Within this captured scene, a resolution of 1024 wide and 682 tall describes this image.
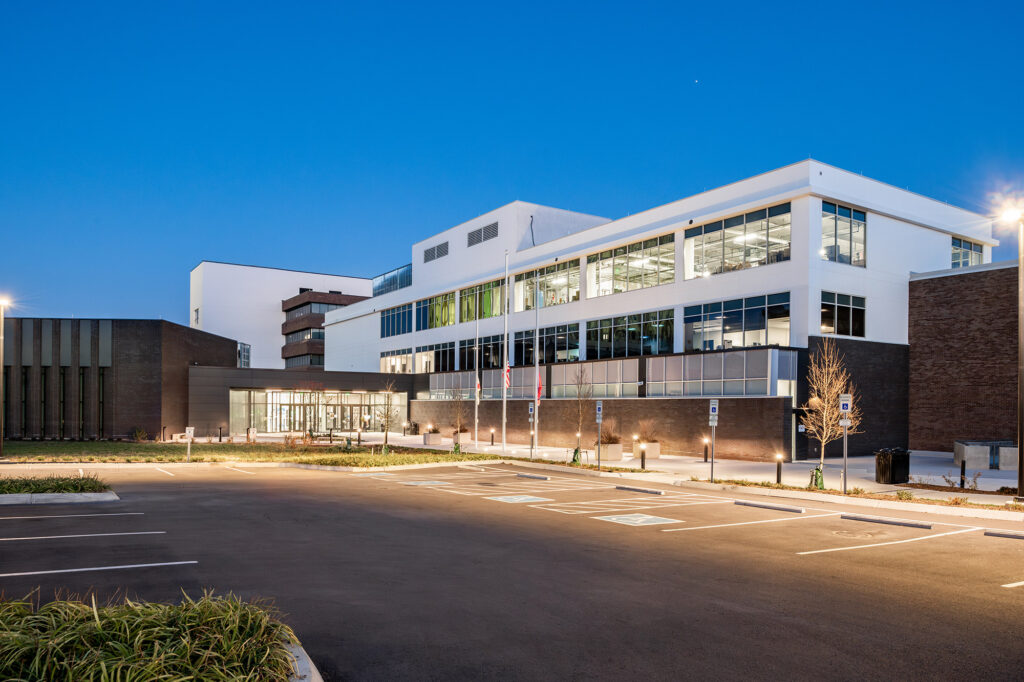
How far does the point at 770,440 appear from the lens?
3381 cm

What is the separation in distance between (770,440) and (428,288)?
4157 cm

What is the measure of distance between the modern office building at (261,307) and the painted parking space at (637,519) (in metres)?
86.9

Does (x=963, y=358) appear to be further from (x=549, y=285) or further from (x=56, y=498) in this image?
(x=56, y=498)

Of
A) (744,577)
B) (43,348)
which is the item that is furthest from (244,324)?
(744,577)

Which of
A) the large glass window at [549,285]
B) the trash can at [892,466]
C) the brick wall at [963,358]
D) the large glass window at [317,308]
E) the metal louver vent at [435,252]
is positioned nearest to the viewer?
the trash can at [892,466]

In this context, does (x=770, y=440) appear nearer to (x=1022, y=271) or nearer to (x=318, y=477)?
(x=1022, y=271)

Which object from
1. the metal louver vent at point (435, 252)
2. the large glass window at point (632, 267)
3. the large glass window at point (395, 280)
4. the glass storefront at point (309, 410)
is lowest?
the glass storefront at point (309, 410)

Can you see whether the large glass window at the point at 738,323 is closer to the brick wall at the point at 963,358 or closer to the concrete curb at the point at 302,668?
the brick wall at the point at 963,358

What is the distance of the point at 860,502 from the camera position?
1942 cm

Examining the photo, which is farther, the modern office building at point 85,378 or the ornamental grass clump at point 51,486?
the modern office building at point 85,378

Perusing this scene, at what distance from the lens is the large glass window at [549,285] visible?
51.5 metres

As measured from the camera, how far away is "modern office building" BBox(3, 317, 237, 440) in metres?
46.9

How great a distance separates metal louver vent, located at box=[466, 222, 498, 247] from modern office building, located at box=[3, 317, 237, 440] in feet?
81.8

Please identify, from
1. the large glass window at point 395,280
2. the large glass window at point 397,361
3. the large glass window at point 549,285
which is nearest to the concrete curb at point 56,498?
the large glass window at point 549,285
